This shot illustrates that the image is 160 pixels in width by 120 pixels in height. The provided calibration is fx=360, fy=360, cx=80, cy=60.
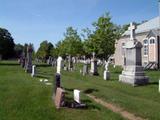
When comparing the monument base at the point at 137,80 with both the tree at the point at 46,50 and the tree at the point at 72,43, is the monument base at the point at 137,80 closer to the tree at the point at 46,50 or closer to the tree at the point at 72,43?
the tree at the point at 72,43

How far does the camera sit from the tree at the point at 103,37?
4006cm

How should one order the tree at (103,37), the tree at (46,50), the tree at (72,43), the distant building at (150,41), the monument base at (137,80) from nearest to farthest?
the monument base at (137,80), the tree at (103,37), the distant building at (150,41), the tree at (72,43), the tree at (46,50)

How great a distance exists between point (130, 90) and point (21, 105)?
7604 millimetres

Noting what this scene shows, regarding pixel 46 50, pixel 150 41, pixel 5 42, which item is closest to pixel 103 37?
pixel 150 41

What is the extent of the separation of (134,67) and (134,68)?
0.11 m

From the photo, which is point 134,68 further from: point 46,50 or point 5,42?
point 46,50

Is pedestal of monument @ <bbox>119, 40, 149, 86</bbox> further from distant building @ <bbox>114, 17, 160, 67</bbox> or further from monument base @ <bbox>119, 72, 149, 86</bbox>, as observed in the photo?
distant building @ <bbox>114, 17, 160, 67</bbox>

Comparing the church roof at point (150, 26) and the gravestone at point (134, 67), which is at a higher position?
the church roof at point (150, 26)

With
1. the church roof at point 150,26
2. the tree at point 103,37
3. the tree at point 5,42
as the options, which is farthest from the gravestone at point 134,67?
the tree at point 5,42

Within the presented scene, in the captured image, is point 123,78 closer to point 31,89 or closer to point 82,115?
point 31,89

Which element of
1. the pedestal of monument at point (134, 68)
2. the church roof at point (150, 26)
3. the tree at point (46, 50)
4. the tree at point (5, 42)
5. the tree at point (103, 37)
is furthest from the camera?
the tree at point (46, 50)

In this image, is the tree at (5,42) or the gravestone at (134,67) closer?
the gravestone at (134,67)

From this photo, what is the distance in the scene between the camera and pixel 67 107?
1196 centimetres

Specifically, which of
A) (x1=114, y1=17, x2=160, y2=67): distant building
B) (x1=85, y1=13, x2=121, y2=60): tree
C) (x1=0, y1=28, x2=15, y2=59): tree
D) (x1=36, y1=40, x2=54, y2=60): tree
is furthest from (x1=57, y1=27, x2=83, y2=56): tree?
(x1=36, y1=40, x2=54, y2=60): tree
